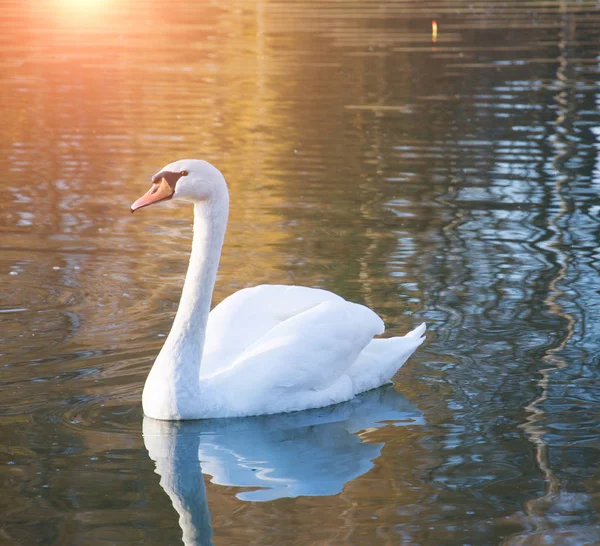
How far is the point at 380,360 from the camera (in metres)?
7.65

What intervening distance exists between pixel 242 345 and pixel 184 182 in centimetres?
115

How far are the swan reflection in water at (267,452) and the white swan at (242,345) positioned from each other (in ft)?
0.30

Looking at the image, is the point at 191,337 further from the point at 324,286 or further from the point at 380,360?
the point at 324,286

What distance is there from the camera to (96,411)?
7090 millimetres

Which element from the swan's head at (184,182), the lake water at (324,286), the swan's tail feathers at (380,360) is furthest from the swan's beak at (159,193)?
the swan's tail feathers at (380,360)

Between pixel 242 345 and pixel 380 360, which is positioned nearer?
pixel 242 345

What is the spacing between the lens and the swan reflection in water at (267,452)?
604 centimetres

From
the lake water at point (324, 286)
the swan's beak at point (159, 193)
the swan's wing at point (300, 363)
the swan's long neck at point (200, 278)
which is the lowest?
the lake water at point (324, 286)

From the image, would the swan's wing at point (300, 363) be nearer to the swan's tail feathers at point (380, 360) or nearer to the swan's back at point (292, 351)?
the swan's back at point (292, 351)

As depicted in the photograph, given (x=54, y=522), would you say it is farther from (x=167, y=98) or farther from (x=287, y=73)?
(x=287, y=73)

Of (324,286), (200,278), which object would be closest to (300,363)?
(200,278)

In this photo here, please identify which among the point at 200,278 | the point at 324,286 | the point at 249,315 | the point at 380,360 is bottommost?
the point at 324,286

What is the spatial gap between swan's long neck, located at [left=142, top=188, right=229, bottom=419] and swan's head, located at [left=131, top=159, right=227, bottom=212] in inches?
4.0

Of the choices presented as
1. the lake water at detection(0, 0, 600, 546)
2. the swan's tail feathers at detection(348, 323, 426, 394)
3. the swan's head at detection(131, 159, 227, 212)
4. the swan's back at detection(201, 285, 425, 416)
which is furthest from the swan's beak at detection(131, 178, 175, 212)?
the swan's tail feathers at detection(348, 323, 426, 394)
